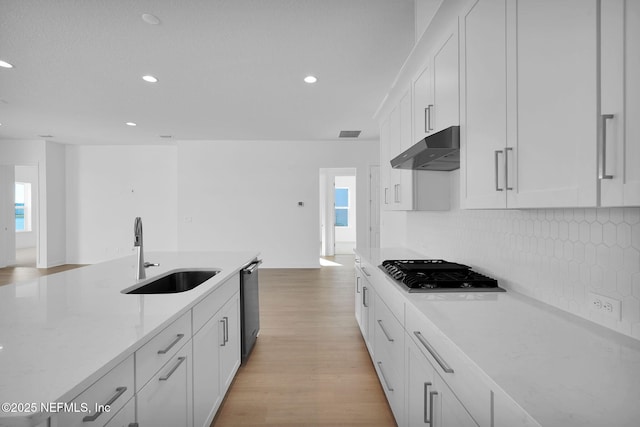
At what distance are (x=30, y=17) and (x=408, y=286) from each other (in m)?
3.40

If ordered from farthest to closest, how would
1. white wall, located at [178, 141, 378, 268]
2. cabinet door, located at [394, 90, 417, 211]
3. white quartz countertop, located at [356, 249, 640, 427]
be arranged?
white wall, located at [178, 141, 378, 268] < cabinet door, located at [394, 90, 417, 211] < white quartz countertop, located at [356, 249, 640, 427]

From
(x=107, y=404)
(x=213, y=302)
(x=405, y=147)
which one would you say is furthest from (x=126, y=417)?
(x=405, y=147)

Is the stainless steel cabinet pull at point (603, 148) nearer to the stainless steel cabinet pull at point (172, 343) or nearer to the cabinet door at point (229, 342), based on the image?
the stainless steel cabinet pull at point (172, 343)

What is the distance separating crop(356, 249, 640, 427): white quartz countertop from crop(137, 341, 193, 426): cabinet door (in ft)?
3.45

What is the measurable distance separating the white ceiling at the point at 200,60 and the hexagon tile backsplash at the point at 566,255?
1.81 meters

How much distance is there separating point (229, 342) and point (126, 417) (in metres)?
1.23

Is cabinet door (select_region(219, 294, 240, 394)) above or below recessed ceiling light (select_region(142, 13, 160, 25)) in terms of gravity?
below

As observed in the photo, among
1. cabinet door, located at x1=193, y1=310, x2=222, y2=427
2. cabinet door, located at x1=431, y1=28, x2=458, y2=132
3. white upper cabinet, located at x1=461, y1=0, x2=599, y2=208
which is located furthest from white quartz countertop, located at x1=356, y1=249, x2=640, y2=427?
cabinet door, located at x1=193, y1=310, x2=222, y2=427

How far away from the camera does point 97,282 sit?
1.70 metres

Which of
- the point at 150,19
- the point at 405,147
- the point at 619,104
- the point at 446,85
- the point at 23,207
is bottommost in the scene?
the point at 23,207

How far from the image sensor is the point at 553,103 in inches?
37.0

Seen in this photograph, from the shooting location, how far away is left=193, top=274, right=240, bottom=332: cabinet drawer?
5.00 ft

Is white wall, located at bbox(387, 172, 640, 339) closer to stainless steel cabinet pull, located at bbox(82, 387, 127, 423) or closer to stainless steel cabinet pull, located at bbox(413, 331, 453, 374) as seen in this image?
stainless steel cabinet pull, located at bbox(413, 331, 453, 374)

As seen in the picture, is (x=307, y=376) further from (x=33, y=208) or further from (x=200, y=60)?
(x=33, y=208)
